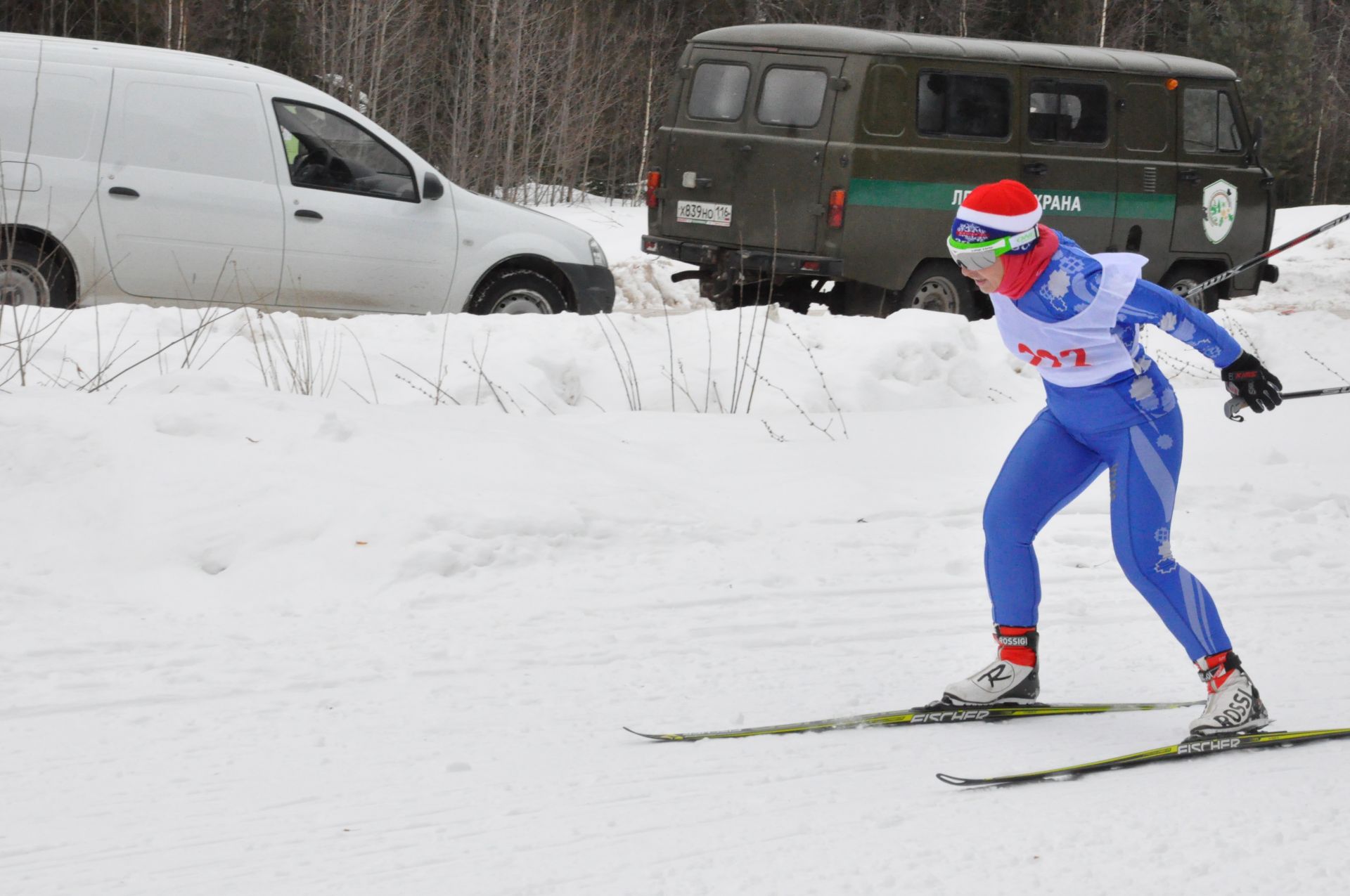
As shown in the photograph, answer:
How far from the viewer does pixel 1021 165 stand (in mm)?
10406

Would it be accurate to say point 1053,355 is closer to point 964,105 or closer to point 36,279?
point 36,279

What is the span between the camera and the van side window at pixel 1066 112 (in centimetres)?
1048

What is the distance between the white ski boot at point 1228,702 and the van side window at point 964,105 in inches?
274

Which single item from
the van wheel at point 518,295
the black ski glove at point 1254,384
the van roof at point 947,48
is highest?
the van roof at point 947,48

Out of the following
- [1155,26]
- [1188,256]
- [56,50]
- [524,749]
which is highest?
[1155,26]

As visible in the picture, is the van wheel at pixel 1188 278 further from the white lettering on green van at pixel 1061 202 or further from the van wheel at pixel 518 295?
the van wheel at pixel 518 295

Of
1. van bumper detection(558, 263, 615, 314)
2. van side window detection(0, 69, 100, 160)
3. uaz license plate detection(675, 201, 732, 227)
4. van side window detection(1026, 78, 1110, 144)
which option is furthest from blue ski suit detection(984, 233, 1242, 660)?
van side window detection(1026, 78, 1110, 144)

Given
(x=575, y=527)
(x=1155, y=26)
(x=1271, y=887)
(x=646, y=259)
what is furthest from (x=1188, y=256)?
(x=1155, y=26)

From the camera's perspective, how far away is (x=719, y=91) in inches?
418

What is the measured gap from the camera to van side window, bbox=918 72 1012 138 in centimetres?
1008

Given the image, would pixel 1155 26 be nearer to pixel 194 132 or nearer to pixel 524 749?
pixel 194 132

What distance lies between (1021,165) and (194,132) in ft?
19.2

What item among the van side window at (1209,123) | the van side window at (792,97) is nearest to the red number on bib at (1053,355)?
the van side window at (792,97)

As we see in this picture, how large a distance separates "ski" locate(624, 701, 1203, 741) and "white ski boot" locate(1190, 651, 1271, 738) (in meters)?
0.27
